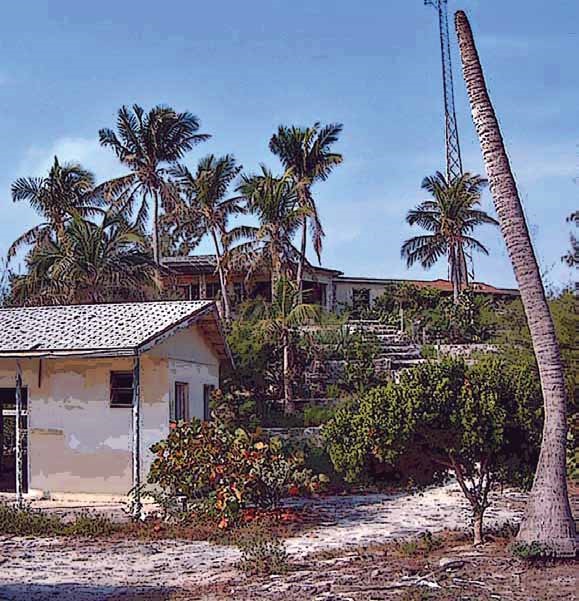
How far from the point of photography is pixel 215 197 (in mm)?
34438

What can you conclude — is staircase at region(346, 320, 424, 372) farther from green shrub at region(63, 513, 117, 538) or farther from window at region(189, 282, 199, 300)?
green shrub at region(63, 513, 117, 538)

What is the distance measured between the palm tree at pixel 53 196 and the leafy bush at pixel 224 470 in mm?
23020

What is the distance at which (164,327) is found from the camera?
49.7ft

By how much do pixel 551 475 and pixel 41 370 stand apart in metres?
10.7

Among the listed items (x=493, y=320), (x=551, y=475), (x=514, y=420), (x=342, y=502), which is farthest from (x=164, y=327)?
(x=493, y=320)

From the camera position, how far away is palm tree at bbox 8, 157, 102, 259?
35438 millimetres

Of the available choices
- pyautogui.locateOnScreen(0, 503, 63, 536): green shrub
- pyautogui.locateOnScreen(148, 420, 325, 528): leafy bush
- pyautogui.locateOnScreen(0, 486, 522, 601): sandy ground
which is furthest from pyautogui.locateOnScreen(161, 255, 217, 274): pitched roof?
pyautogui.locateOnScreen(0, 503, 63, 536): green shrub

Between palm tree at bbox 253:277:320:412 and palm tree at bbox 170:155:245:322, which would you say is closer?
palm tree at bbox 253:277:320:412

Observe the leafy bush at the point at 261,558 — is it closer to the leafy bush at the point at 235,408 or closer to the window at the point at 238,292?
the leafy bush at the point at 235,408

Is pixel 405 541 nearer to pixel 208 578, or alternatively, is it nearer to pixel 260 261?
pixel 208 578

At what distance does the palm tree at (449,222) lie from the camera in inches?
1495

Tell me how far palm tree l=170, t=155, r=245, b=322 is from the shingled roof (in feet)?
52.7

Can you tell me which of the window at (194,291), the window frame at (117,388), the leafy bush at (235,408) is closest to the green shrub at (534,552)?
the window frame at (117,388)

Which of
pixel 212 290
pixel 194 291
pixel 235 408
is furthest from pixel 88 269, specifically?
pixel 194 291
